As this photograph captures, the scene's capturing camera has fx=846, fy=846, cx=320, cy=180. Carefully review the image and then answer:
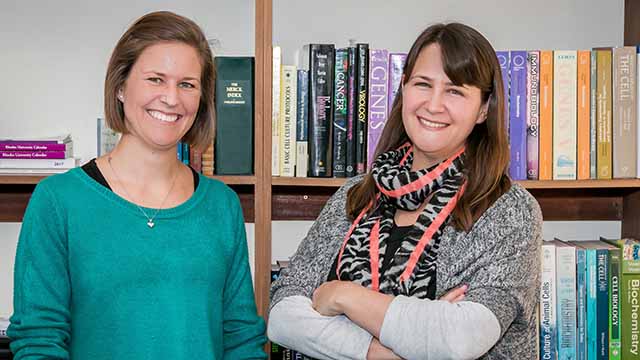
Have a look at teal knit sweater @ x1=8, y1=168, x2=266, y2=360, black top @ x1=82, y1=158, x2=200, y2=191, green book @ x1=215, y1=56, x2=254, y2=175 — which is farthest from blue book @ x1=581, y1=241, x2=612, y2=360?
black top @ x1=82, y1=158, x2=200, y2=191

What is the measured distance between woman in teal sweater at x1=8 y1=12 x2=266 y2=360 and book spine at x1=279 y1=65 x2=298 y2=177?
42 centimetres

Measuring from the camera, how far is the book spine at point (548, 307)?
219 centimetres

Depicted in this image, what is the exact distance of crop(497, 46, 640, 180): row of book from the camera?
2.18m

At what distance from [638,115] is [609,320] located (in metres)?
0.54

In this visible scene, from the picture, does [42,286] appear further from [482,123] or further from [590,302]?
[590,302]

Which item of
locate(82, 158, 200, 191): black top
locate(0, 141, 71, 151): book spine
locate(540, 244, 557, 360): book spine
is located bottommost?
locate(540, 244, 557, 360): book spine

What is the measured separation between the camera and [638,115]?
219 centimetres

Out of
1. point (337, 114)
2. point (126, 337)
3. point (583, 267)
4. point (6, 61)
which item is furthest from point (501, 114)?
point (6, 61)

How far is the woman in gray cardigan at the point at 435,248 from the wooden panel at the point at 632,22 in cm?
92

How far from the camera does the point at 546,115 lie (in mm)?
2184

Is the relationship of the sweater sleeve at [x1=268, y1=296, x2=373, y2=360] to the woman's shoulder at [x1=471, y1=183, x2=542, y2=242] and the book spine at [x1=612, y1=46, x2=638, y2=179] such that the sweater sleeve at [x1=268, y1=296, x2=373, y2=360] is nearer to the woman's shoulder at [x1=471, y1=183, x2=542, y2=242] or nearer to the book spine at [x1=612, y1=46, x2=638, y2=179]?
the woman's shoulder at [x1=471, y1=183, x2=542, y2=242]

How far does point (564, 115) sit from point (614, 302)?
1.66ft

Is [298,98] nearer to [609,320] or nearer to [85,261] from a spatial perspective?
[85,261]

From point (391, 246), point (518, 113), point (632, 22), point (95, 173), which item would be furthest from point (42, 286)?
point (632, 22)
